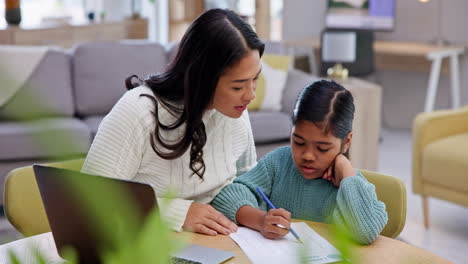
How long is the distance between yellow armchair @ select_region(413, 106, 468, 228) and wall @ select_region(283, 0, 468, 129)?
6.71ft

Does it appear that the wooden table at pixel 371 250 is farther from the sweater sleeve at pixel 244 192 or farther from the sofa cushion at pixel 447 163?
the sofa cushion at pixel 447 163

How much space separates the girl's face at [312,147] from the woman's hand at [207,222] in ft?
0.65

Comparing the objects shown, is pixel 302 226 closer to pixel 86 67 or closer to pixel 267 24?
pixel 86 67

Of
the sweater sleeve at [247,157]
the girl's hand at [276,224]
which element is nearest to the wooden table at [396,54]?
the sweater sleeve at [247,157]

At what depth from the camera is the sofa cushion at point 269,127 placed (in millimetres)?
4000

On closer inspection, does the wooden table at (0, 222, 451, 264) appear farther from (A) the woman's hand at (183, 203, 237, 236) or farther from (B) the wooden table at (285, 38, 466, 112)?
(B) the wooden table at (285, 38, 466, 112)

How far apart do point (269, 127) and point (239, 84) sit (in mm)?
2499

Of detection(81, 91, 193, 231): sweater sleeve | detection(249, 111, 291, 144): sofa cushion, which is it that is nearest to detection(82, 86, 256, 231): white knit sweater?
detection(81, 91, 193, 231): sweater sleeve

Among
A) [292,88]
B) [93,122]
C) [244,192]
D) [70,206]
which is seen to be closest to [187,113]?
[244,192]

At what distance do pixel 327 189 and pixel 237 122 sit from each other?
0.30 m

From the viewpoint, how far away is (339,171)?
150 centimetres

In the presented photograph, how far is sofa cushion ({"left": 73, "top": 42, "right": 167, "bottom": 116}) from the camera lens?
4.11 meters

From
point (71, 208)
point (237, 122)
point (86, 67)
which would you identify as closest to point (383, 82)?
point (86, 67)

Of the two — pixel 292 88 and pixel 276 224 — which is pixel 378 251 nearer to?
pixel 276 224
